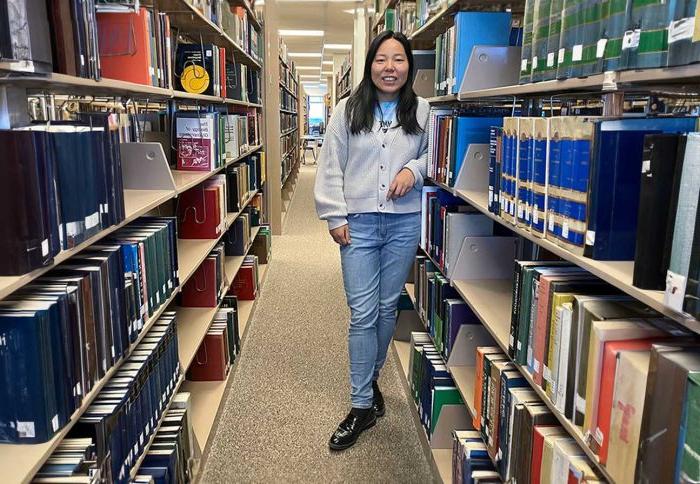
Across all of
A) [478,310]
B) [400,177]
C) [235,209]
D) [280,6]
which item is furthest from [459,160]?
[280,6]

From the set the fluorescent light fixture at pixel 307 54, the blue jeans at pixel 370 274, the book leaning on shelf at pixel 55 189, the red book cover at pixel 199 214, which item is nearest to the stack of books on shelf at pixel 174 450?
the blue jeans at pixel 370 274

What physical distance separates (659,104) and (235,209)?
2.58 meters

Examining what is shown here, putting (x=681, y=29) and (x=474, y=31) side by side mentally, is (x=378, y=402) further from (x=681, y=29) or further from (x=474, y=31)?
(x=681, y=29)

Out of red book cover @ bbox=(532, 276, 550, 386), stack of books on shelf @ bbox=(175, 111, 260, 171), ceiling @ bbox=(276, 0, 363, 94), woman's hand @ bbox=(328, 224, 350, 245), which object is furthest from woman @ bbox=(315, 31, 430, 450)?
ceiling @ bbox=(276, 0, 363, 94)

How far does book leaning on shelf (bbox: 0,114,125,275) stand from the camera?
41.1 inches

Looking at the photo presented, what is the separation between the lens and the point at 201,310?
9.34 feet

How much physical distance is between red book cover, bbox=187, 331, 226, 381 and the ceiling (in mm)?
5297

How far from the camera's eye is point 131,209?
167 centimetres

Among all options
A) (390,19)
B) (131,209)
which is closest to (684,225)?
(131,209)

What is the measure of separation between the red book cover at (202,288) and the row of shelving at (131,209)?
446 mm

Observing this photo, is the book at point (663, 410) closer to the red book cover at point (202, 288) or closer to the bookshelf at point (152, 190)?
the bookshelf at point (152, 190)

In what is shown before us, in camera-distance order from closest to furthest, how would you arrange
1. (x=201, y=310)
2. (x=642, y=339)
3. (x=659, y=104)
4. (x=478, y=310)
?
(x=642, y=339), (x=659, y=104), (x=478, y=310), (x=201, y=310)

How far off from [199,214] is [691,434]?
2.40m

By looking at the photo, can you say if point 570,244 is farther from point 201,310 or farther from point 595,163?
point 201,310
